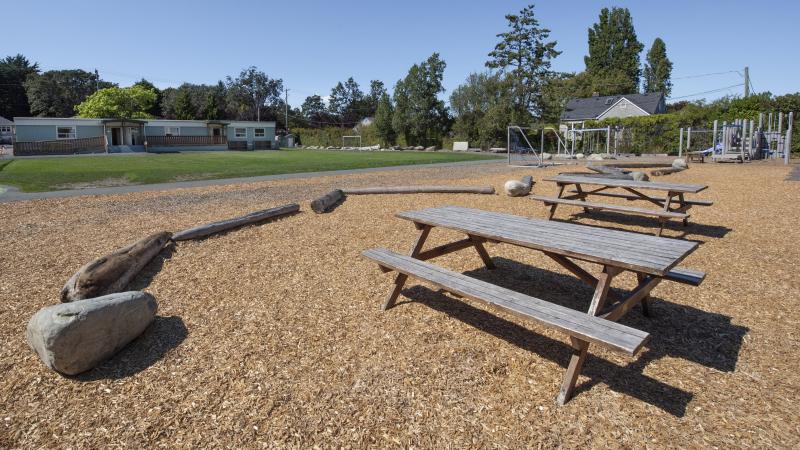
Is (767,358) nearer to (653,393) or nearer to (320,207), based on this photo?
(653,393)

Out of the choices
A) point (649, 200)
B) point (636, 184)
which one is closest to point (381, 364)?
point (636, 184)

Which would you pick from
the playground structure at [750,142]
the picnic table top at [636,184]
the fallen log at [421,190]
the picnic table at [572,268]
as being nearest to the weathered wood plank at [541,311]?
the picnic table at [572,268]

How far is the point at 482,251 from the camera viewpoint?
5.00 m

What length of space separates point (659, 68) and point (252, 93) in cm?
6835

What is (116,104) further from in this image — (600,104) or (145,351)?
(145,351)

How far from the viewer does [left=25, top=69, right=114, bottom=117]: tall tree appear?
222 feet

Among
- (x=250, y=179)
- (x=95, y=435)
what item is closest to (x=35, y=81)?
(x=250, y=179)

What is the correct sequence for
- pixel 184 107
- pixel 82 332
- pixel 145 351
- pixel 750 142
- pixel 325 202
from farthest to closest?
pixel 184 107 → pixel 750 142 → pixel 325 202 → pixel 145 351 → pixel 82 332

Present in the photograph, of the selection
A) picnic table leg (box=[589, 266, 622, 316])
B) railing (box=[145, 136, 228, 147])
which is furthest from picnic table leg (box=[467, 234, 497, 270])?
railing (box=[145, 136, 228, 147])

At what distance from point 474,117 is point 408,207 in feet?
131

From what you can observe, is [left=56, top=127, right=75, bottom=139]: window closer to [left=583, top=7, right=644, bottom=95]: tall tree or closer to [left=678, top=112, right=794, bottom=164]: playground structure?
[left=678, top=112, right=794, bottom=164]: playground structure

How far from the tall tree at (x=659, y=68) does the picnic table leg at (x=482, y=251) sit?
7522cm

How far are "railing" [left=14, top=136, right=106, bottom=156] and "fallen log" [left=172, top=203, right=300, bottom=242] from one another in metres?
39.3

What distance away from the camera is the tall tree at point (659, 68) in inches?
2689
